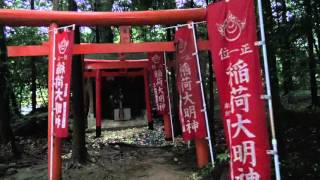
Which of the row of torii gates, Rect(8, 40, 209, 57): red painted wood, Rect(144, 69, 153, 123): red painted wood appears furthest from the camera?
Rect(144, 69, 153, 123): red painted wood

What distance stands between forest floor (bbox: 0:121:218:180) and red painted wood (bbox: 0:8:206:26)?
3.23 meters

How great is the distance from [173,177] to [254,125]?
443 cm

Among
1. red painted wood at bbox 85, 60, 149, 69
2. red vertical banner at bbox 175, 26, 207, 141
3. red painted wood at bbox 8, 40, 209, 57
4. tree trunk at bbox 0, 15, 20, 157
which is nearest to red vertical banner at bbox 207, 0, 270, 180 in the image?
red vertical banner at bbox 175, 26, 207, 141

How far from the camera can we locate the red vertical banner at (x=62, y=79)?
8406 mm

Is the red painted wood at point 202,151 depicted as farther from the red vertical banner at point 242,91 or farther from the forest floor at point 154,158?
the red vertical banner at point 242,91

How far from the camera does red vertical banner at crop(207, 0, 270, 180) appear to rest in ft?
17.1

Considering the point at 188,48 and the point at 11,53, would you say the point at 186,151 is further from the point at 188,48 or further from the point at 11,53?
the point at 11,53

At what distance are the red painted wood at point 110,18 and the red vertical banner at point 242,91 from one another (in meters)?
3.16

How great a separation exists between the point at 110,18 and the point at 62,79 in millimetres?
1636

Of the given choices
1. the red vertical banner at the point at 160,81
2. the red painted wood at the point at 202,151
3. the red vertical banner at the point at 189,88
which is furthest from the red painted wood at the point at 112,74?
the red painted wood at the point at 202,151

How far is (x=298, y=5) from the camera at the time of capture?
10797mm

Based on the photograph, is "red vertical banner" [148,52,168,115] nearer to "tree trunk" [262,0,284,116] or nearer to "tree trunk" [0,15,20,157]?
"tree trunk" [0,15,20,157]

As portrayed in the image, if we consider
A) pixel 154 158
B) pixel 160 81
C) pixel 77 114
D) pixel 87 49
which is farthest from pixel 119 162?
pixel 160 81

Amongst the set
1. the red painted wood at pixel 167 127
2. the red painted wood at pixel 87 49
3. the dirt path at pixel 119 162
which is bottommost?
the dirt path at pixel 119 162
